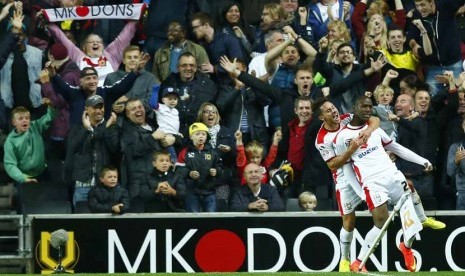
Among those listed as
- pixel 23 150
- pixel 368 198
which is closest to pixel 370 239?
pixel 368 198

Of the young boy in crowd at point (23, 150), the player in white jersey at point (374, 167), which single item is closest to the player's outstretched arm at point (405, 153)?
the player in white jersey at point (374, 167)

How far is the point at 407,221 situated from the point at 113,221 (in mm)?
4199

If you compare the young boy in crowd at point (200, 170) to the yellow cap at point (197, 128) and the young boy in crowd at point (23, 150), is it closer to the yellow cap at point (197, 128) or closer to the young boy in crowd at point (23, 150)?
the yellow cap at point (197, 128)

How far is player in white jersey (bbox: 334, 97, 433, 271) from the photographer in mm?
17703

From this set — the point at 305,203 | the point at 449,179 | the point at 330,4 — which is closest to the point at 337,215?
the point at 305,203

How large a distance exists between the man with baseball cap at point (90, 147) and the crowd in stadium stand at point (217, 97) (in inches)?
0.7

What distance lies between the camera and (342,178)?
18.1 m

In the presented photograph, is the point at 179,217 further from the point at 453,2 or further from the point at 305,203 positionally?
the point at 453,2

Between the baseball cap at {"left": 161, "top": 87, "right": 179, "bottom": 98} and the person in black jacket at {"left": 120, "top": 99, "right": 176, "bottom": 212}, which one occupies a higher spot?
the baseball cap at {"left": 161, "top": 87, "right": 179, "bottom": 98}

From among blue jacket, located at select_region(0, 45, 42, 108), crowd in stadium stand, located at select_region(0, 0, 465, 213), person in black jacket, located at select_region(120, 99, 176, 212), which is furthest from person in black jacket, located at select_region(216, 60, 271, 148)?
blue jacket, located at select_region(0, 45, 42, 108)

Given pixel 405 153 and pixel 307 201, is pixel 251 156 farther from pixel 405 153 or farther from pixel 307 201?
pixel 405 153

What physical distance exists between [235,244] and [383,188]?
2711 mm

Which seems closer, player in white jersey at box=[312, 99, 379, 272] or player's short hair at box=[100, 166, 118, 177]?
player in white jersey at box=[312, 99, 379, 272]

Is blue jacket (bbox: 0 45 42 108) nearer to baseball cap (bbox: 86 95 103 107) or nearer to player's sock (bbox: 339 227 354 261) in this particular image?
Result: baseball cap (bbox: 86 95 103 107)
